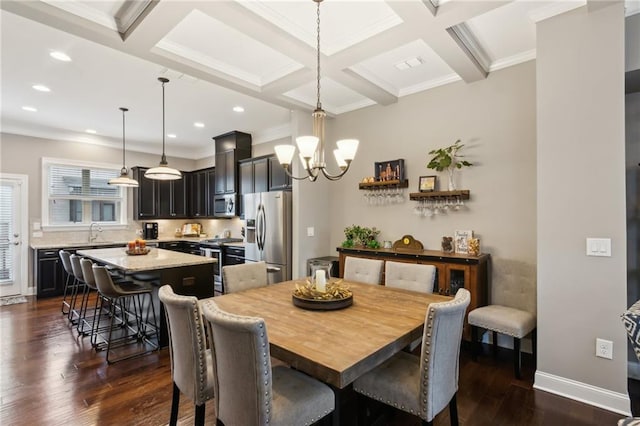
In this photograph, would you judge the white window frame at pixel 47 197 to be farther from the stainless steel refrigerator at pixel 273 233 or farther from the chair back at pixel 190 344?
the chair back at pixel 190 344

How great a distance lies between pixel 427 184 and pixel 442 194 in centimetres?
26

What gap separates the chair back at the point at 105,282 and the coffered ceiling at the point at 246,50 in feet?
6.81

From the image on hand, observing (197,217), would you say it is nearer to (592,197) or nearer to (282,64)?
(282,64)

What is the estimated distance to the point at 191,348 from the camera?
176 cm

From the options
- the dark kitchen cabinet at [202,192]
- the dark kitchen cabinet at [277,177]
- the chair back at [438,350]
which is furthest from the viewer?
the dark kitchen cabinet at [202,192]

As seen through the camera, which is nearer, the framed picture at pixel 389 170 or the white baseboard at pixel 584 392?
the white baseboard at pixel 584 392

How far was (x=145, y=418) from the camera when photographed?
226cm

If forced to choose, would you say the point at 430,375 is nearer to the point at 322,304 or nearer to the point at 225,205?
the point at 322,304

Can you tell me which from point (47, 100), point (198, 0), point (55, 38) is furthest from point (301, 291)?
point (47, 100)

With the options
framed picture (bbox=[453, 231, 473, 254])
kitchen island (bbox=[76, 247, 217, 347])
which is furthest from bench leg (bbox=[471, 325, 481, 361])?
kitchen island (bbox=[76, 247, 217, 347])

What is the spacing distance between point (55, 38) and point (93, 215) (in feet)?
15.1

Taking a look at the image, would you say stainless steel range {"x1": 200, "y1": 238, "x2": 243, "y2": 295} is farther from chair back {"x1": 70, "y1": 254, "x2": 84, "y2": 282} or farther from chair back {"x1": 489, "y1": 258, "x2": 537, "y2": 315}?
chair back {"x1": 489, "y1": 258, "x2": 537, "y2": 315}

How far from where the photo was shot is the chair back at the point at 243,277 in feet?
9.38

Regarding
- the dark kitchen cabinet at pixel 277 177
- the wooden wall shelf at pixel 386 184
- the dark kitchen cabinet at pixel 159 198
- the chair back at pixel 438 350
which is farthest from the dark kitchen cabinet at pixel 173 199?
the chair back at pixel 438 350
